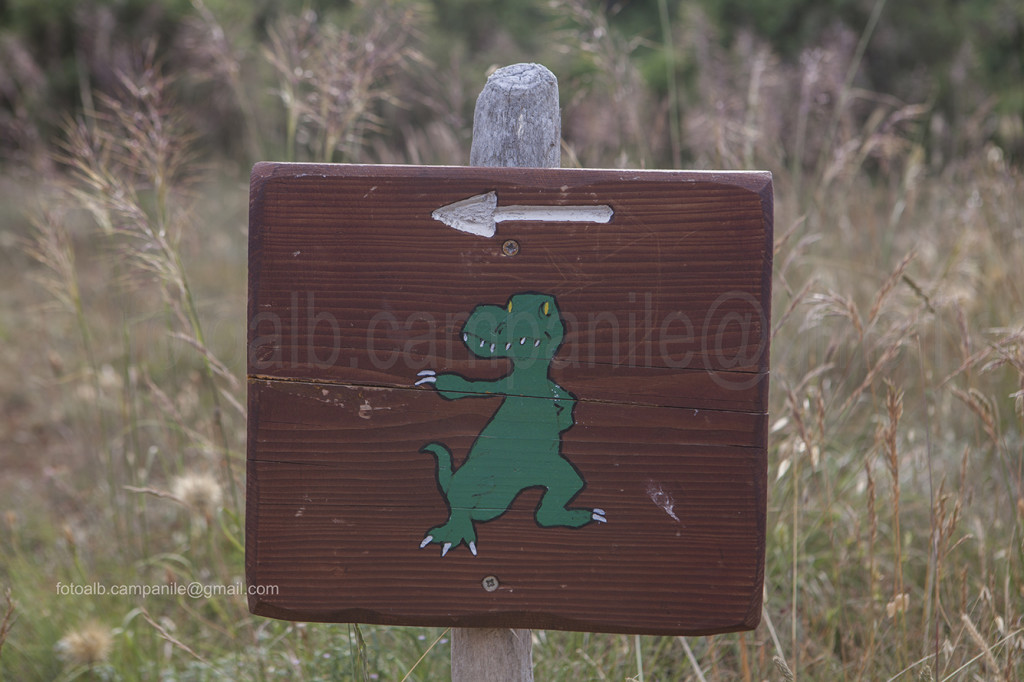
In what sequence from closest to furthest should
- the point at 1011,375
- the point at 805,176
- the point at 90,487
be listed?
1. the point at 1011,375
2. the point at 90,487
3. the point at 805,176

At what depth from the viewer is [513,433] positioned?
114 cm

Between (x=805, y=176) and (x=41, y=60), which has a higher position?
(x=41, y=60)

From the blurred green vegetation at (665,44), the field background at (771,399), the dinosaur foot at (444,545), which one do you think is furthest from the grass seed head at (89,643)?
the blurred green vegetation at (665,44)

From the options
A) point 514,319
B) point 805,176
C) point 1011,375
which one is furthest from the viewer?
point 805,176

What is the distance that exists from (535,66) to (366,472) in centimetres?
66

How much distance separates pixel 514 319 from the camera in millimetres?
1124

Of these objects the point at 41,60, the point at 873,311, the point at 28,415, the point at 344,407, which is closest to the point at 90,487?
the point at 28,415

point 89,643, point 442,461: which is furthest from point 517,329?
point 89,643

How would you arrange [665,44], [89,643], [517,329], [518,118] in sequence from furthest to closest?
[665,44] → [89,643] → [518,118] → [517,329]

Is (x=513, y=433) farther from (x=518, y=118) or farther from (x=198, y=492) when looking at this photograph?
(x=198, y=492)

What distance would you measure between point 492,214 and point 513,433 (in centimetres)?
30

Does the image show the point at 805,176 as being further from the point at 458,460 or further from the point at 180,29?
the point at 180,29

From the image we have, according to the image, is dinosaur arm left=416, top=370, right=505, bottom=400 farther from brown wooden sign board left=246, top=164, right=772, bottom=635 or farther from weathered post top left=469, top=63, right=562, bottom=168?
weathered post top left=469, top=63, right=562, bottom=168

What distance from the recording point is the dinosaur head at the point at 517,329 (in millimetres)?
1122
